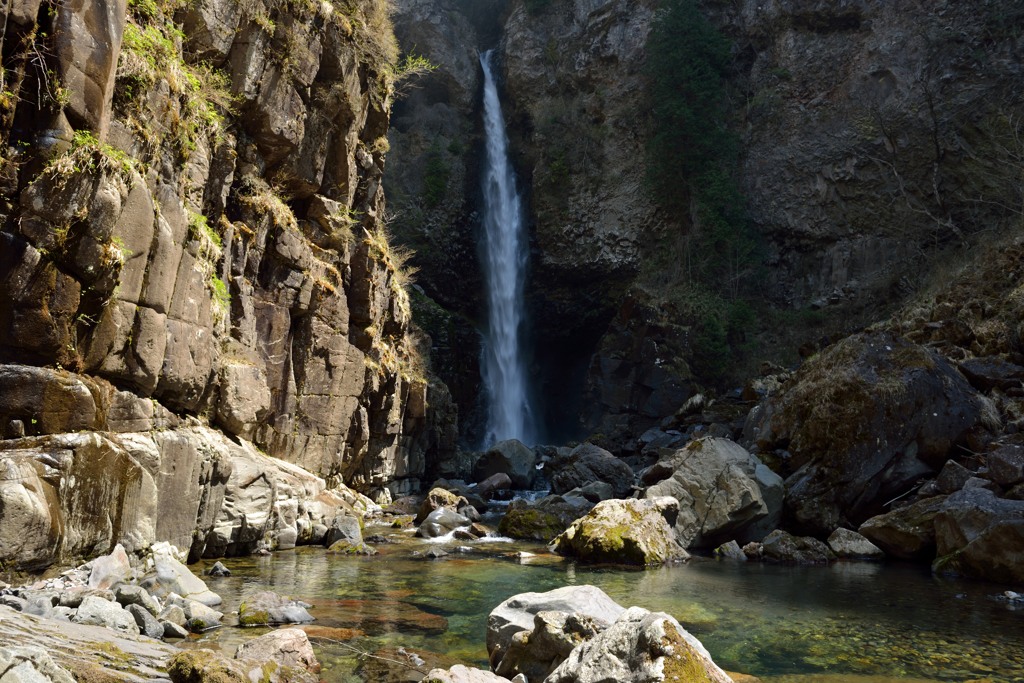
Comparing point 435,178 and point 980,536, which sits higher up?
point 435,178

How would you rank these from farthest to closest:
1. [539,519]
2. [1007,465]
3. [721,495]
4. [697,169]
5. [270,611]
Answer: [697,169], [539,519], [721,495], [1007,465], [270,611]

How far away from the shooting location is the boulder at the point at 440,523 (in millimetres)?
15156

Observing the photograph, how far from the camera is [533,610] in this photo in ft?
21.9

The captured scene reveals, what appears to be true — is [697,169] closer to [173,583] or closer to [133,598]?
[173,583]

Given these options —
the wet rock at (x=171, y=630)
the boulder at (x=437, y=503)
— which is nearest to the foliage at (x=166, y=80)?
the wet rock at (x=171, y=630)

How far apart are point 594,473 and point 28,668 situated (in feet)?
62.5

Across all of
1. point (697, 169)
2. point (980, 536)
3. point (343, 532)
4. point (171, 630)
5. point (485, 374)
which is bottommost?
point (171, 630)

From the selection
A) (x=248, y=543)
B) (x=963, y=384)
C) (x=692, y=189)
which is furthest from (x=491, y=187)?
(x=248, y=543)

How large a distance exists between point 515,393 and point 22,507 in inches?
1123

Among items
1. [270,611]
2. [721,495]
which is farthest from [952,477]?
[270,611]

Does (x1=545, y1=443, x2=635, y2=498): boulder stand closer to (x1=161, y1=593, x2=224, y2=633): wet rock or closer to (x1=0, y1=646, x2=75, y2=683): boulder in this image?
(x1=161, y1=593, x2=224, y2=633): wet rock

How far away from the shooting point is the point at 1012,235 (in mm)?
23562

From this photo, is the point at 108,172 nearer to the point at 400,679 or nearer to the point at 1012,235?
the point at 400,679

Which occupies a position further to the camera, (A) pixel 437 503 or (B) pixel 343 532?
(A) pixel 437 503
